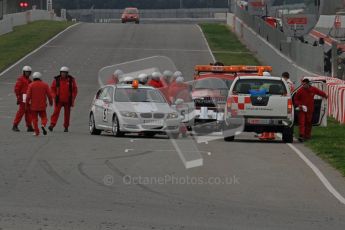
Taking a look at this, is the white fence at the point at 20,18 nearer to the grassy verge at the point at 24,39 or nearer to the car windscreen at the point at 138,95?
the grassy verge at the point at 24,39

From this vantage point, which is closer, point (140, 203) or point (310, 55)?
point (140, 203)

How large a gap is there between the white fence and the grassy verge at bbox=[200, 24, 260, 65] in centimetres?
1363

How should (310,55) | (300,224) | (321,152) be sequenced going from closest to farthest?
1. (300,224)
2. (321,152)
3. (310,55)

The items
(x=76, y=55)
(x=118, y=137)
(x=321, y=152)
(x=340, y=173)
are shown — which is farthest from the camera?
(x=76, y=55)

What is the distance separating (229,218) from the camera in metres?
13.2

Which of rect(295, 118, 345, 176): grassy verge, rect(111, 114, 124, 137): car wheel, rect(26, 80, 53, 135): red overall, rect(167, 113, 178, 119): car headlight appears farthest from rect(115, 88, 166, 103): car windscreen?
rect(295, 118, 345, 176): grassy verge

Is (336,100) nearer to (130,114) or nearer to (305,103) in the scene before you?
(305,103)

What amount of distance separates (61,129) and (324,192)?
12817 millimetres

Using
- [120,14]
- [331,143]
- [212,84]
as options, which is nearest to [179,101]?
[212,84]

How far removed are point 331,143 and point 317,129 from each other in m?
5.02

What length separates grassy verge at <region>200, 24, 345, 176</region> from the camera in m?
22.1

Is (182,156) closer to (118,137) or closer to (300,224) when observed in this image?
(118,137)

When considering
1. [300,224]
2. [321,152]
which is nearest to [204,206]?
[300,224]

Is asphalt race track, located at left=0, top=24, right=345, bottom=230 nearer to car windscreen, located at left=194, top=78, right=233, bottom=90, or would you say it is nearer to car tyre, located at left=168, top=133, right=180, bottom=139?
car tyre, located at left=168, top=133, right=180, bottom=139
